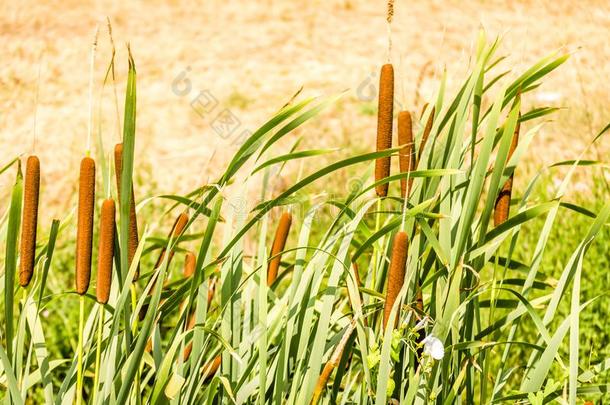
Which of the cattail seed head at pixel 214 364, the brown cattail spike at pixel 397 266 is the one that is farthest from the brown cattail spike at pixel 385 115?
the cattail seed head at pixel 214 364

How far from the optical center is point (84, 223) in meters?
1.68

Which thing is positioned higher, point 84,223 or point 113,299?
point 84,223

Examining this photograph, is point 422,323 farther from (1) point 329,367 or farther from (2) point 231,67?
(2) point 231,67

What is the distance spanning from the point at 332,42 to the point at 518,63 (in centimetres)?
587

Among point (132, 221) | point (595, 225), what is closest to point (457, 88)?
point (595, 225)

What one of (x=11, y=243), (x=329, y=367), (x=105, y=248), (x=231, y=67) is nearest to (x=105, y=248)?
(x=105, y=248)

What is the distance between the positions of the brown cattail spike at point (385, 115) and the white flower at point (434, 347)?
34cm

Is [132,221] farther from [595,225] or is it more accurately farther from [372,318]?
[595,225]

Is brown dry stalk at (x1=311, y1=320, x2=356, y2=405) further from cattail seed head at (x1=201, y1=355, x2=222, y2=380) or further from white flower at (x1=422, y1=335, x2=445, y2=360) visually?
cattail seed head at (x1=201, y1=355, x2=222, y2=380)

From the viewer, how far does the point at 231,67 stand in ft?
23.9

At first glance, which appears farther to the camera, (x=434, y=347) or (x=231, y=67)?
(x=231, y=67)

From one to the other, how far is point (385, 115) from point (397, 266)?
0.38 m

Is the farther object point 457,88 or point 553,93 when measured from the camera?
point 553,93

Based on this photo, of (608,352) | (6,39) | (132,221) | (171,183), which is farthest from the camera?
(6,39)
